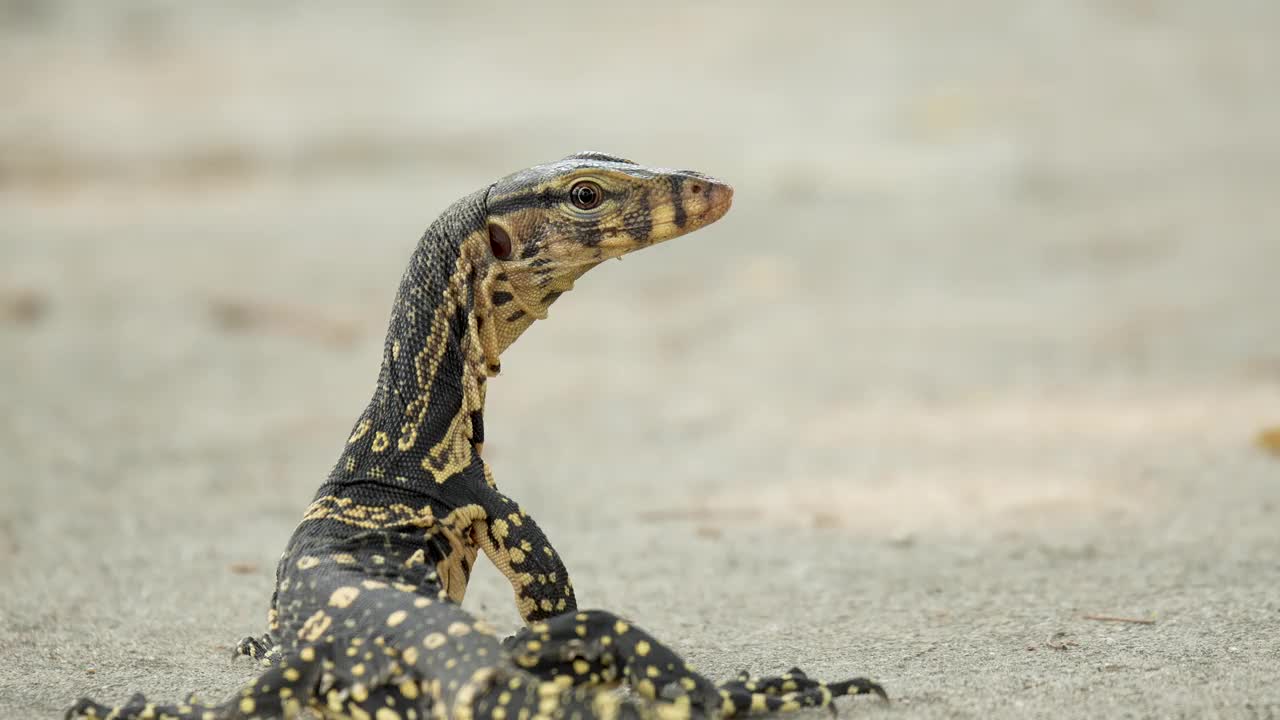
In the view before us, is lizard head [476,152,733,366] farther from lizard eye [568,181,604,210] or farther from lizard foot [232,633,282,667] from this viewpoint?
lizard foot [232,633,282,667]

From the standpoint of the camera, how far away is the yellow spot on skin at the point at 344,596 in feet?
14.5

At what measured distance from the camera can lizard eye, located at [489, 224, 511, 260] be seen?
498 cm

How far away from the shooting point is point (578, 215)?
16.1 ft

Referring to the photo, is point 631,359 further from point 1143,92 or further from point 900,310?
point 1143,92

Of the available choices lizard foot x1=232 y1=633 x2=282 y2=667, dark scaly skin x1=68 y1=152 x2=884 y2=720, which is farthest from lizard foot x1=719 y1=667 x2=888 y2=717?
lizard foot x1=232 y1=633 x2=282 y2=667

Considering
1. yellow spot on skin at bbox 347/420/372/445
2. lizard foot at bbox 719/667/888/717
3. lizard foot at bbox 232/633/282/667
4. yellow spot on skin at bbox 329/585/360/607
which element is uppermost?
yellow spot on skin at bbox 347/420/372/445

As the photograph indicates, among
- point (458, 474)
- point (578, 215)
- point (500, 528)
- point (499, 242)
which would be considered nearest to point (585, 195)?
point (578, 215)

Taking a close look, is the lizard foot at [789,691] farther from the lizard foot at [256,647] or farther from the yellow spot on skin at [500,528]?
the lizard foot at [256,647]

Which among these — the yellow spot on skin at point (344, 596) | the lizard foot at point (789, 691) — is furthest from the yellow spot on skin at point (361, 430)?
the lizard foot at point (789, 691)

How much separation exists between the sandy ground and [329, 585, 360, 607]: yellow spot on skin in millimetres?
1058

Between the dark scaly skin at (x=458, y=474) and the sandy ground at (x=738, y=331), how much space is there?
856 mm

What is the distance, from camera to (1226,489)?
815cm

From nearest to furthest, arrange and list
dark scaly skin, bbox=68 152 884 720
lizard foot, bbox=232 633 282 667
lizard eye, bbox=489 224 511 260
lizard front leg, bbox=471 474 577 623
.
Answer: dark scaly skin, bbox=68 152 884 720 → lizard front leg, bbox=471 474 577 623 → lizard eye, bbox=489 224 511 260 → lizard foot, bbox=232 633 282 667

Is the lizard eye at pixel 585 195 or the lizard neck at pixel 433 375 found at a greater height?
the lizard eye at pixel 585 195
